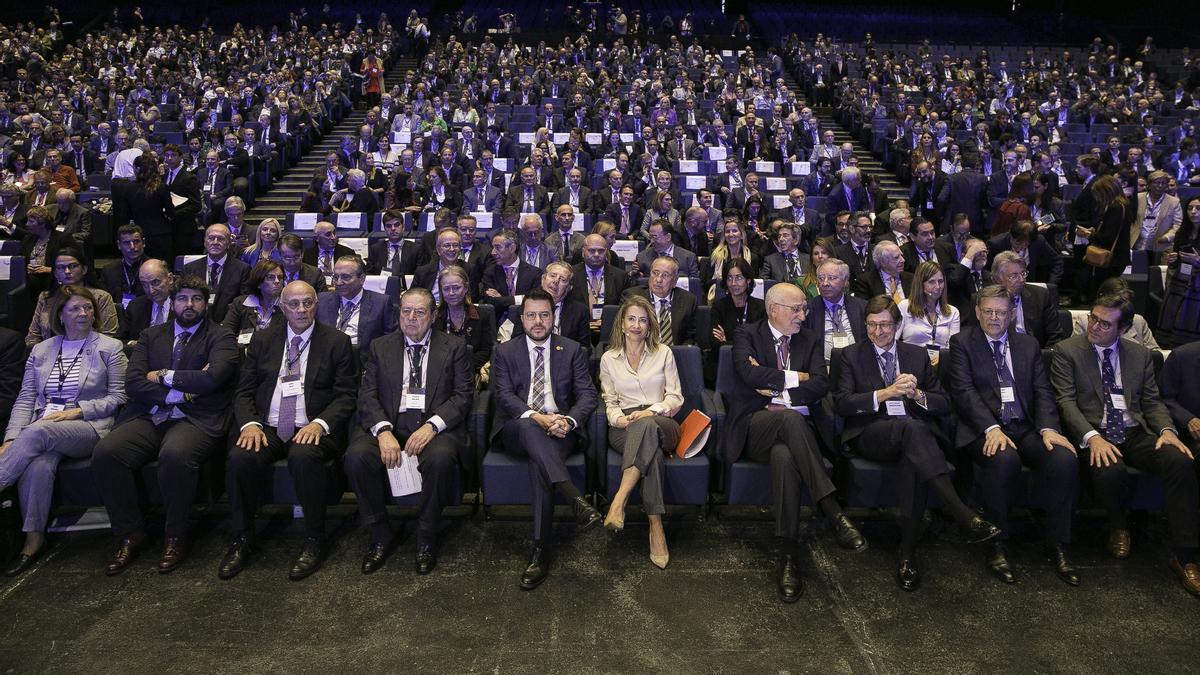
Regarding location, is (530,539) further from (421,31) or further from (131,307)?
(421,31)

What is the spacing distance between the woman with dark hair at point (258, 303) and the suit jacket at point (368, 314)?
0.29m

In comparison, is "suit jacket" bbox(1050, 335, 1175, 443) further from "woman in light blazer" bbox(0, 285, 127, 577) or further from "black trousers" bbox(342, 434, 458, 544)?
"woman in light blazer" bbox(0, 285, 127, 577)

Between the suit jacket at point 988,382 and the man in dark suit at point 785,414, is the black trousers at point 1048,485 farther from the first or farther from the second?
the man in dark suit at point 785,414

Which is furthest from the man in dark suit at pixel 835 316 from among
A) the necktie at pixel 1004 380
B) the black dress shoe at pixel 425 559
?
the black dress shoe at pixel 425 559

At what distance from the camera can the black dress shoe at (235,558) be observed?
10.5ft

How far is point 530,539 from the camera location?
352 centimetres

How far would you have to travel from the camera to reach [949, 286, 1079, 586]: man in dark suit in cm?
325

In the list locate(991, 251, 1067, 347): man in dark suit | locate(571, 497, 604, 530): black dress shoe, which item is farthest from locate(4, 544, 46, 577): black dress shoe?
locate(991, 251, 1067, 347): man in dark suit

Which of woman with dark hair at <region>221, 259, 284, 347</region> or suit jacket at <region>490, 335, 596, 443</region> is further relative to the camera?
woman with dark hair at <region>221, 259, 284, 347</region>

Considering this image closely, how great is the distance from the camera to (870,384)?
353cm

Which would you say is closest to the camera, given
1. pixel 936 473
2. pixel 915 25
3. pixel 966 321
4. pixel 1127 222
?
pixel 936 473

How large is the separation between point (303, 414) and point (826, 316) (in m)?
2.60

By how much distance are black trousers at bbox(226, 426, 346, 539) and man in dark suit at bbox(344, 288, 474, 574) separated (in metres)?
0.15

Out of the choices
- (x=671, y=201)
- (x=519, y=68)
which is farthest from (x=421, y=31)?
(x=671, y=201)
